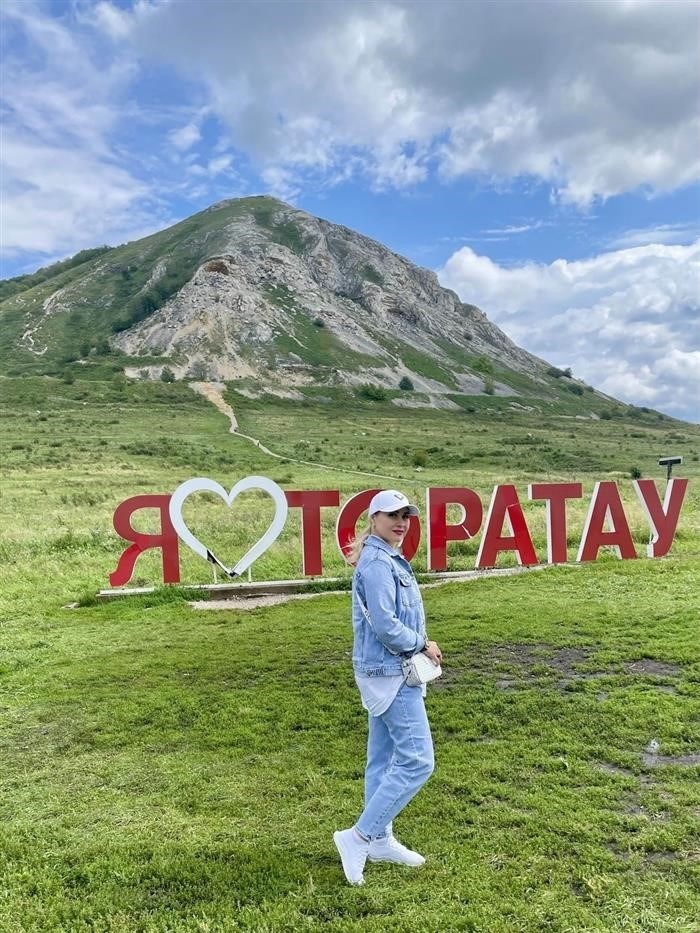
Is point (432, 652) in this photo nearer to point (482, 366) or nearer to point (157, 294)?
point (482, 366)

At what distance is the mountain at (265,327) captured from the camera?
132m

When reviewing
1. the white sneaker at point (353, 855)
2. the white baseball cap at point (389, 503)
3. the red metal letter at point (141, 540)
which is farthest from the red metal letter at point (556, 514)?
the white sneaker at point (353, 855)

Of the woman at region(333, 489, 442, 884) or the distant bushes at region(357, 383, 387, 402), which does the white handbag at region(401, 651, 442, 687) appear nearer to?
the woman at region(333, 489, 442, 884)

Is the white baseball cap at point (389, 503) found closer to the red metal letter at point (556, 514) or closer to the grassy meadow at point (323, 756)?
the grassy meadow at point (323, 756)

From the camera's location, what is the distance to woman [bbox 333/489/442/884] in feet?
16.7

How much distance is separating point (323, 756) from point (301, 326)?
149703 millimetres

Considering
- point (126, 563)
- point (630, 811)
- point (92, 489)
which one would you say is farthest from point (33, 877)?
point (92, 489)

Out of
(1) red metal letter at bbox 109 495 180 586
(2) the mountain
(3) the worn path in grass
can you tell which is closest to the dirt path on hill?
(2) the mountain

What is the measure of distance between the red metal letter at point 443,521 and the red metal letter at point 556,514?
1.84 metres

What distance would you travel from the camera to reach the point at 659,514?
19.1 meters

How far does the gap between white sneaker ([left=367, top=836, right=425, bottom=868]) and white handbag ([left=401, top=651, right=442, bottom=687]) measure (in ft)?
4.77

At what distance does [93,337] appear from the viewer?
15150 cm

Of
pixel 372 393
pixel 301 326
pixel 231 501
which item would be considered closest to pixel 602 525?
pixel 231 501

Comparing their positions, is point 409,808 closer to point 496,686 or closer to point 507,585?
point 496,686
